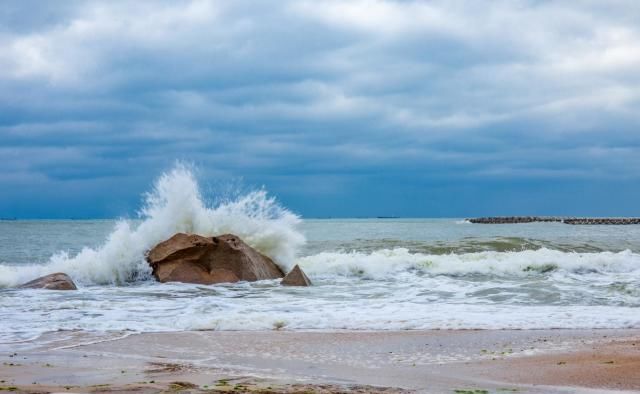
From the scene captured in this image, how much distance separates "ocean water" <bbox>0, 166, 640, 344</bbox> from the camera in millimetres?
8695

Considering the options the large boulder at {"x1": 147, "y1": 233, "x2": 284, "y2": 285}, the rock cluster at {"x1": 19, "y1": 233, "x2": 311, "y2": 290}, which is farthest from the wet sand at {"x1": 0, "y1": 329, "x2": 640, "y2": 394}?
the large boulder at {"x1": 147, "y1": 233, "x2": 284, "y2": 285}

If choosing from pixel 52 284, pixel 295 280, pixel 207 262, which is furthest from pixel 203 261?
pixel 52 284

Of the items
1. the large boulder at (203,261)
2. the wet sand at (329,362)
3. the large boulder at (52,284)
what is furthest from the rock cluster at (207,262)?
the wet sand at (329,362)

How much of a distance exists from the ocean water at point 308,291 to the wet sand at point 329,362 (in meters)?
0.76

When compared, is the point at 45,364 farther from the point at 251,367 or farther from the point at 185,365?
the point at 251,367

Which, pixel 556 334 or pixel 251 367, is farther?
pixel 556 334

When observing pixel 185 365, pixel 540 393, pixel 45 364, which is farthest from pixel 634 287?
pixel 45 364

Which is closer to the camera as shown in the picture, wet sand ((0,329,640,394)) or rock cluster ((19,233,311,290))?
wet sand ((0,329,640,394))

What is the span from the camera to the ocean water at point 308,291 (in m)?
8.70

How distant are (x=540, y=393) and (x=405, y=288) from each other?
8162 millimetres

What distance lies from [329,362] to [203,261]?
7933 mm

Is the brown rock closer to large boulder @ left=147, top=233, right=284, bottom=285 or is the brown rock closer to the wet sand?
large boulder @ left=147, top=233, right=284, bottom=285

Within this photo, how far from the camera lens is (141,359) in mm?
6086

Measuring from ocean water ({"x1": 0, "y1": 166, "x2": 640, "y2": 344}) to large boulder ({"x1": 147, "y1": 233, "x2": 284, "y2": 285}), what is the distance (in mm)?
379
